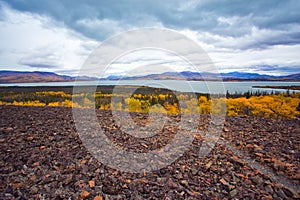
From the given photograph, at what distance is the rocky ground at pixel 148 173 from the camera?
3.14 m

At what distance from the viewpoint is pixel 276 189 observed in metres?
3.27

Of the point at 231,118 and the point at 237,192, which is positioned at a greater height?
the point at 231,118

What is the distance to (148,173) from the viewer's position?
3682mm

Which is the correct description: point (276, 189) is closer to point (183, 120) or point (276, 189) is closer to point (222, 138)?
point (222, 138)

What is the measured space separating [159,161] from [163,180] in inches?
24.7

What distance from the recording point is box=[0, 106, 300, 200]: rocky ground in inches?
124

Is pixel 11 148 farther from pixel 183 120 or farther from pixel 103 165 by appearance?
pixel 183 120

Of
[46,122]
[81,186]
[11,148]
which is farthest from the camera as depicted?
[46,122]

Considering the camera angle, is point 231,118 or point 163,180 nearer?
point 163,180

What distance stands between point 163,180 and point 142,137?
1952 millimetres

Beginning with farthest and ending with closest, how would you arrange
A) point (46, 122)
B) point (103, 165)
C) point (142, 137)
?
point (46, 122) < point (142, 137) < point (103, 165)

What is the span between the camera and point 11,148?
432 cm

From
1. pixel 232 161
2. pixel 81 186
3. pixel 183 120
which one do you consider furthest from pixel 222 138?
pixel 81 186

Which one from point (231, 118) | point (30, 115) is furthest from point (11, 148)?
point (231, 118)
